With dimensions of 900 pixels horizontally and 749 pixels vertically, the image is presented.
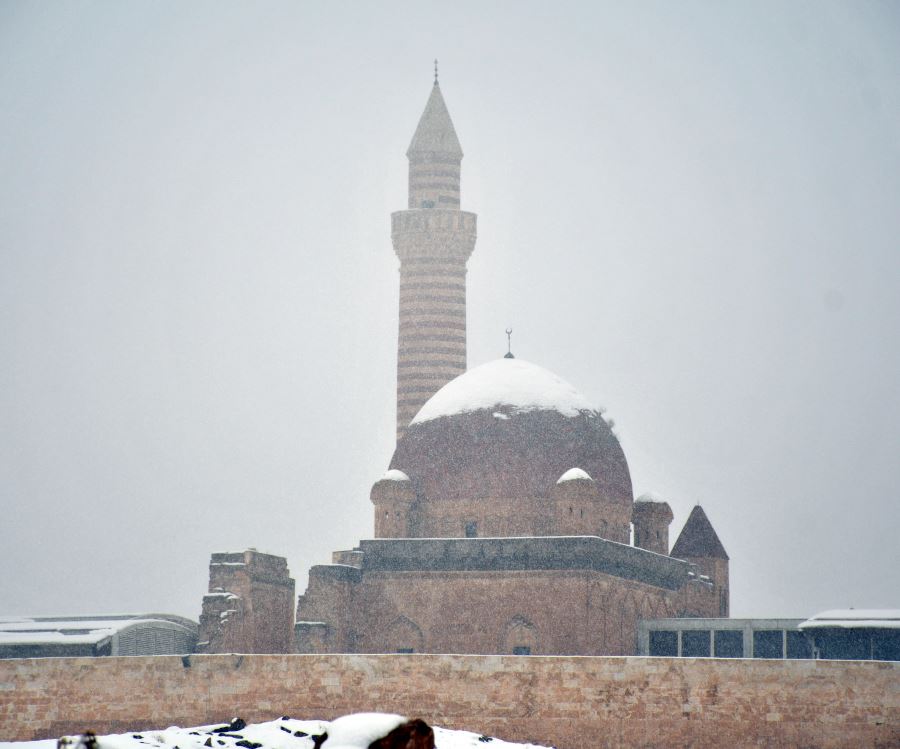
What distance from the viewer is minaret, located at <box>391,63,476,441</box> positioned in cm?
4653

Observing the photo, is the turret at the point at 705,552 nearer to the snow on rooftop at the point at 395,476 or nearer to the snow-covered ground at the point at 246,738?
the snow on rooftop at the point at 395,476

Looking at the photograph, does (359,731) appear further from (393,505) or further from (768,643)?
(393,505)

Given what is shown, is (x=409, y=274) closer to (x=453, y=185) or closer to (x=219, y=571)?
(x=453, y=185)

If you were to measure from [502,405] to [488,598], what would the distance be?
4525 mm

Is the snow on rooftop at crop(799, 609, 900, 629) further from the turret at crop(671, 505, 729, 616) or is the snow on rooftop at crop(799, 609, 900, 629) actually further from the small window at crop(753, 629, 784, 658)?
the turret at crop(671, 505, 729, 616)

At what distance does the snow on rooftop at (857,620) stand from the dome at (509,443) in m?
5.64

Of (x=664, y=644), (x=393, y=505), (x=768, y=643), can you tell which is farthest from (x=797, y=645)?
(x=393, y=505)

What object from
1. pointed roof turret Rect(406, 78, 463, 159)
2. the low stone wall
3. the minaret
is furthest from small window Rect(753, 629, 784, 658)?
pointed roof turret Rect(406, 78, 463, 159)

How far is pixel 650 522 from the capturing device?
39719mm

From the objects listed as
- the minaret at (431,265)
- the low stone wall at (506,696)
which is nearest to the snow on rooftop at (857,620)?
the low stone wall at (506,696)

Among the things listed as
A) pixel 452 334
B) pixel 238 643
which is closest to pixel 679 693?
pixel 238 643

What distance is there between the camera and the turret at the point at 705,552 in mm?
42562

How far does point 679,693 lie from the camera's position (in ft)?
97.3

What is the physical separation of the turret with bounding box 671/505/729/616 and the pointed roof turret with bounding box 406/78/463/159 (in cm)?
1236
